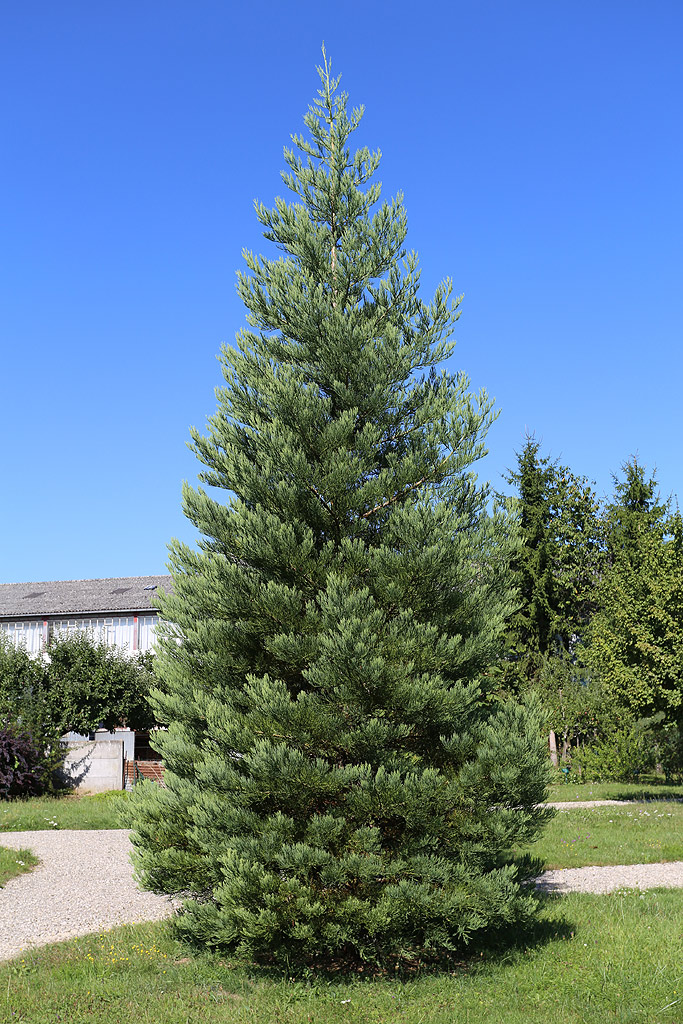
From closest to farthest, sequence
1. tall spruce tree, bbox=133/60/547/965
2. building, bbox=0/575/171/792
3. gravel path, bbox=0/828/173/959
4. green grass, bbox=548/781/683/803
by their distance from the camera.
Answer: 1. tall spruce tree, bbox=133/60/547/965
2. gravel path, bbox=0/828/173/959
3. green grass, bbox=548/781/683/803
4. building, bbox=0/575/171/792

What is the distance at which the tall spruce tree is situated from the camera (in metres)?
7.30

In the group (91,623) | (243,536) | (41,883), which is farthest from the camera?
(91,623)

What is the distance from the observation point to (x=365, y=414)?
8.62m

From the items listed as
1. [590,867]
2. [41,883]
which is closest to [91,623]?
[41,883]

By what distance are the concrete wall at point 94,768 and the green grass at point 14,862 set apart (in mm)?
9203

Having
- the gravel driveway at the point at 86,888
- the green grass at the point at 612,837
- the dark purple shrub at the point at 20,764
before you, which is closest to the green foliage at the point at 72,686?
the dark purple shrub at the point at 20,764

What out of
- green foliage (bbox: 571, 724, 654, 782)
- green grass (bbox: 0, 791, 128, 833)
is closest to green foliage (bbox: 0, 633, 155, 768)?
green grass (bbox: 0, 791, 128, 833)

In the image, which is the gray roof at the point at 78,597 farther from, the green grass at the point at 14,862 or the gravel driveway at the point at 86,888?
the green grass at the point at 14,862

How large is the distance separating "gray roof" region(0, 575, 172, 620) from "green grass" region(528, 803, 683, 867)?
Result: 841 inches

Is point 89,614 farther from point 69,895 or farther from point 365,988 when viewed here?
point 365,988

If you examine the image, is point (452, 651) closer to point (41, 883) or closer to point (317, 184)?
point (317, 184)

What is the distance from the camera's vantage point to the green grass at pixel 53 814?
17156mm

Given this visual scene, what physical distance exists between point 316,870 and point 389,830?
2.54 feet

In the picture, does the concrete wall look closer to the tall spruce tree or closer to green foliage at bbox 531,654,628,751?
green foliage at bbox 531,654,628,751
